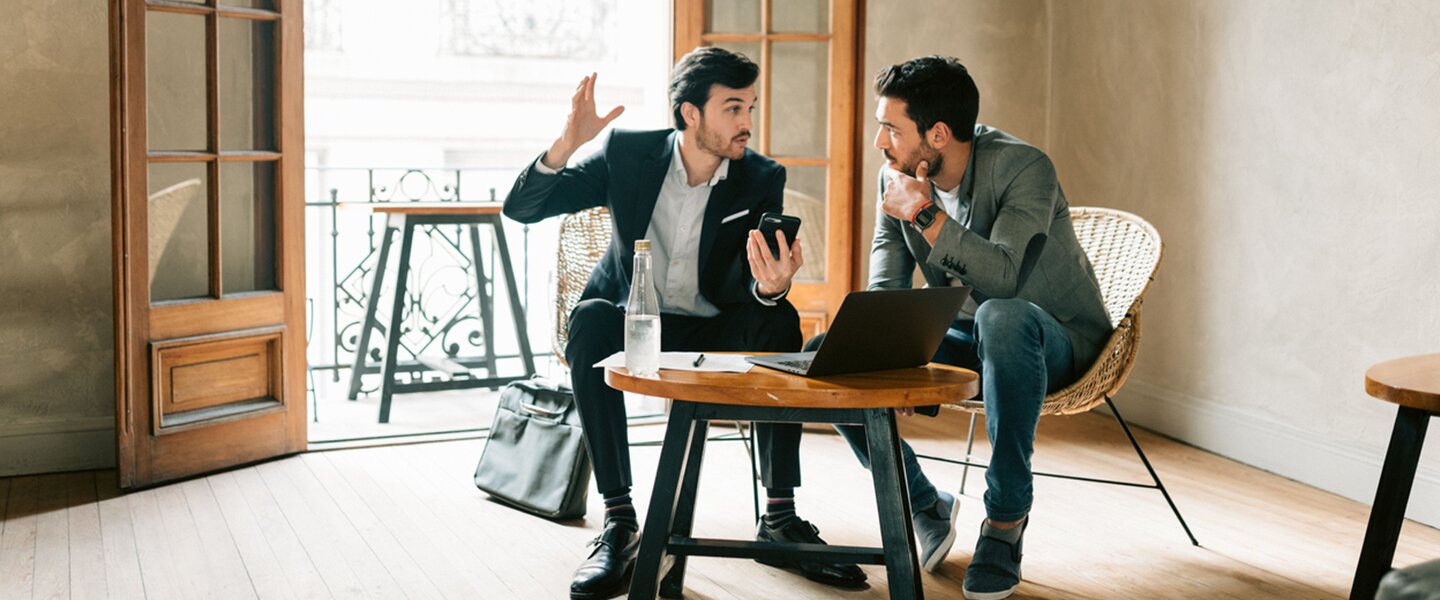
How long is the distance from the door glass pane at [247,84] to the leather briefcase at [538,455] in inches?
42.1

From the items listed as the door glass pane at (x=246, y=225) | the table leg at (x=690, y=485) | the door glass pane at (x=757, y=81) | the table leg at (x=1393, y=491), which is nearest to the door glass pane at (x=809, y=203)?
the door glass pane at (x=757, y=81)

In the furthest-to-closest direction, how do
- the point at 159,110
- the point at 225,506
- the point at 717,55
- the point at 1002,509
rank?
the point at 159,110 < the point at 225,506 < the point at 717,55 < the point at 1002,509

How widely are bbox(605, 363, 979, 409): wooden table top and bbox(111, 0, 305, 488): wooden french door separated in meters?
1.73

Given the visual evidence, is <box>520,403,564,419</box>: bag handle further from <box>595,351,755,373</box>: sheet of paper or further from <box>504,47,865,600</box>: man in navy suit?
<box>595,351,755,373</box>: sheet of paper

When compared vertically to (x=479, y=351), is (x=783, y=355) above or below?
above

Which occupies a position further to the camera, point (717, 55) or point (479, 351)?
point (479, 351)

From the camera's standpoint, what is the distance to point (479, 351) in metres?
6.38

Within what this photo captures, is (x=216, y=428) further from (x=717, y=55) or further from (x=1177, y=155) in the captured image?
(x=1177, y=155)

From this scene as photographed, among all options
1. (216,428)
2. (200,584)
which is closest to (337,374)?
(216,428)

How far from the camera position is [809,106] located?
162 inches

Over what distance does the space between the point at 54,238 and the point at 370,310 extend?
1309 millimetres

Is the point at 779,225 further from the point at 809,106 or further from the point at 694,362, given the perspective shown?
the point at 809,106

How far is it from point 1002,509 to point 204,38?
7.81 ft

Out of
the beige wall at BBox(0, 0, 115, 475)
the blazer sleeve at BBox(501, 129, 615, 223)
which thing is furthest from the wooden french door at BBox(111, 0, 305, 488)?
the blazer sleeve at BBox(501, 129, 615, 223)
